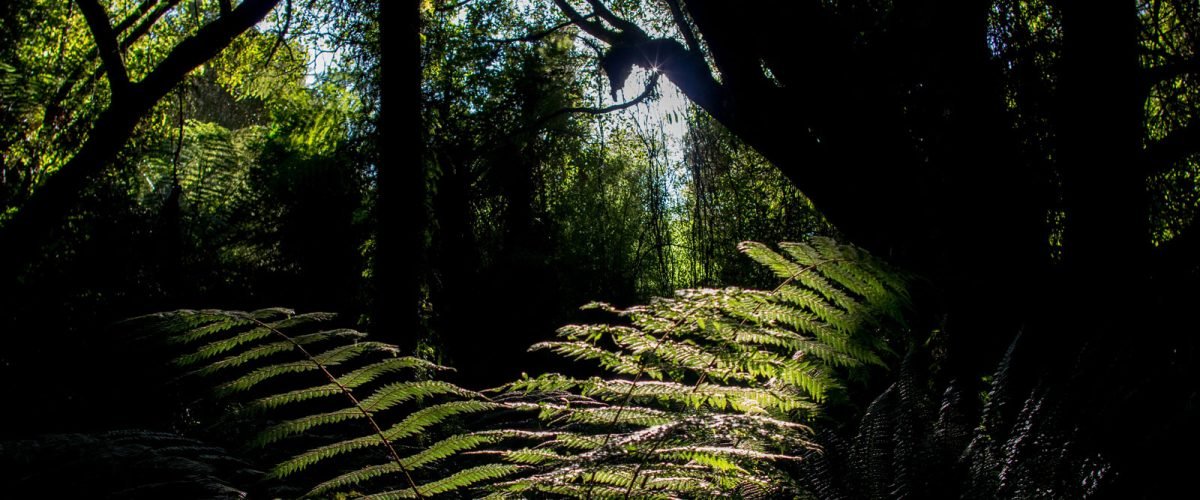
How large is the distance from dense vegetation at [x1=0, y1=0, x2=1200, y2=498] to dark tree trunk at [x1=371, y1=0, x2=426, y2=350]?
0.01m

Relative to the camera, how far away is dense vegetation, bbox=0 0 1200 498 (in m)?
0.92

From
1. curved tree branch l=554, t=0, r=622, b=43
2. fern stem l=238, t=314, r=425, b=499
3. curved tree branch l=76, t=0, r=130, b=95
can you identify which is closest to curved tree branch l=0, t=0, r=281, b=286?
curved tree branch l=76, t=0, r=130, b=95

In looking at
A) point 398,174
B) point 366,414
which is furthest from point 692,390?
point 398,174

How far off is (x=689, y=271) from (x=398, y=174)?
15.6 ft

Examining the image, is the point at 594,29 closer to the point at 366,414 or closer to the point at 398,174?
the point at 398,174

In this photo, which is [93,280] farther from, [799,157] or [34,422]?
[799,157]

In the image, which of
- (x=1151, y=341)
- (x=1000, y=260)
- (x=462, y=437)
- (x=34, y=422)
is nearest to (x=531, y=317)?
(x=34, y=422)

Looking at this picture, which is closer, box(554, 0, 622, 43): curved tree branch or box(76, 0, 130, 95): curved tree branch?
box(76, 0, 130, 95): curved tree branch

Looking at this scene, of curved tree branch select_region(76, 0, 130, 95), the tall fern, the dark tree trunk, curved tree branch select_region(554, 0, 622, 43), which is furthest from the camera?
curved tree branch select_region(554, 0, 622, 43)

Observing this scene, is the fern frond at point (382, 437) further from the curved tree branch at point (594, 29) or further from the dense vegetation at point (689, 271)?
the curved tree branch at point (594, 29)

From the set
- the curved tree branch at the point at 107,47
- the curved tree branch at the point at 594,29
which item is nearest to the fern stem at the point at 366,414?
the curved tree branch at the point at 107,47

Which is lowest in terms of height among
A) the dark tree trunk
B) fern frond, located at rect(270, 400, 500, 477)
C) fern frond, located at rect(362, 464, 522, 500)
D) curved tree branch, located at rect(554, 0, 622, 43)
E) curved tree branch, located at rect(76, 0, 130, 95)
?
fern frond, located at rect(362, 464, 522, 500)

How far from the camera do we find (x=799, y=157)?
9.40 feet

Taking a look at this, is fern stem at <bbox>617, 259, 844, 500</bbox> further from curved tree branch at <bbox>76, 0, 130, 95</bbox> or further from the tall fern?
curved tree branch at <bbox>76, 0, 130, 95</bbox>
